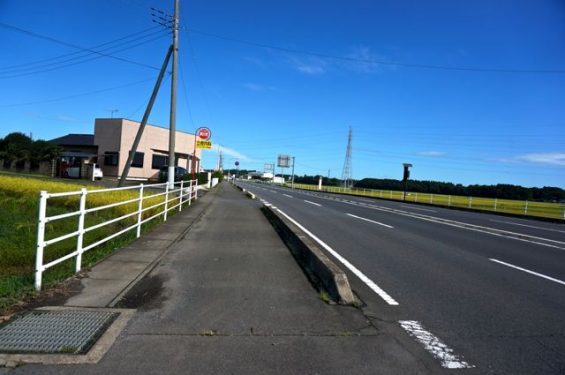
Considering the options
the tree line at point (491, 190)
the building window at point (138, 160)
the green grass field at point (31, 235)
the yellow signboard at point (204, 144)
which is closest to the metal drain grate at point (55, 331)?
the green grass field at point (31, 235)

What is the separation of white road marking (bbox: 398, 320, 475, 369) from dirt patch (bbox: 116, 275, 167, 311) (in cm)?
297

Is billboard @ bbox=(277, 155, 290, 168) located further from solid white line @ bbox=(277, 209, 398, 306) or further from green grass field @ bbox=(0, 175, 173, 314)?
solid white line @ bbox=(277, 209, 398, 306)

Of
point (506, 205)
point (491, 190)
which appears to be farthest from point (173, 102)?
point (491, 190)

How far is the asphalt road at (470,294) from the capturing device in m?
4.48

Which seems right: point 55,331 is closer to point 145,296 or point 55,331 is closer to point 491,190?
point 145,296

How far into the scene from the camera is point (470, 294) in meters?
6.75

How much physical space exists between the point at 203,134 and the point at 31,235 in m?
15.6

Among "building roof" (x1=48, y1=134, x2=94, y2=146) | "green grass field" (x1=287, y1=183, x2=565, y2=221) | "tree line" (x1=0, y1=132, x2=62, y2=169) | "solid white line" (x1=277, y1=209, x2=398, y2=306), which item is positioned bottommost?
"solid white line" (x1=277, y1=209, x2=398, y2=306)


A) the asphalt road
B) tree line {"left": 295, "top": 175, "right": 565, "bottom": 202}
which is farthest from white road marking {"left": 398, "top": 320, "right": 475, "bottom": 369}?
tree line {"left": 295, "top": 175, "right": 565, "bottom": 202}

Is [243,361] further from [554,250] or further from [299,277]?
[554,250]

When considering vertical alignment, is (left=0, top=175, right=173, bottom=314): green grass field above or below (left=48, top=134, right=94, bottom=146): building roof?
below

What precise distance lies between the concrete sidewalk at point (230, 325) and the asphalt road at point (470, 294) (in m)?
Result: 0.55

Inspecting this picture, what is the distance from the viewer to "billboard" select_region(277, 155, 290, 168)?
9394 cm

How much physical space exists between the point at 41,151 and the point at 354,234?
131 feet
